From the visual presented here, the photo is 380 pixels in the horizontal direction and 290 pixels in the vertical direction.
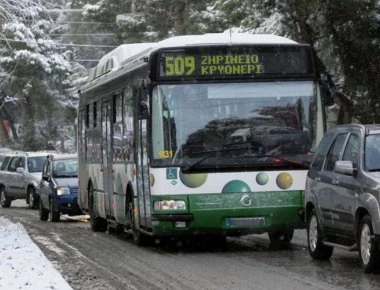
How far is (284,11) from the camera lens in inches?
944

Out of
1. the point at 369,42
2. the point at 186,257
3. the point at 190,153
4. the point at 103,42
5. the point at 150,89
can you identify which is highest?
the point at 103,42

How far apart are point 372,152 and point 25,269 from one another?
15.1 ft

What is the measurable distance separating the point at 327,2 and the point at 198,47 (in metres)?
9.84

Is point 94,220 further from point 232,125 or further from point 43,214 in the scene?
point 232,125

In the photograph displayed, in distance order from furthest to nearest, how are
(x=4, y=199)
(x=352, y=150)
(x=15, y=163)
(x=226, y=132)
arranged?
(x=4, y=199) < (x=15, y=163) < (x=226, y=132) < (x=352, y=150)

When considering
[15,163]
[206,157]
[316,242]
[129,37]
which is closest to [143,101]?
[206,157]

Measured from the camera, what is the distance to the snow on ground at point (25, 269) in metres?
10.1

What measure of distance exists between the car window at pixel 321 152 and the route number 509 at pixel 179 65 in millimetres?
2413

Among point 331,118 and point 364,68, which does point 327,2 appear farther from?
point 331,118

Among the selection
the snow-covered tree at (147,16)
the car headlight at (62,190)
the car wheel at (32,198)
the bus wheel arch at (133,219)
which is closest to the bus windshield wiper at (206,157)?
the bus wheel arch at (133,219)

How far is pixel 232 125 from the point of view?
45.8ft

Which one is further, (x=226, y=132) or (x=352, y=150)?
(x=226, y=132)

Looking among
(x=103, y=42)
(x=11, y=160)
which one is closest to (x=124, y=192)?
(x=11, y=160)

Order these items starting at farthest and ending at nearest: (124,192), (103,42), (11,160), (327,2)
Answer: (103,42)
(11,160)
(327,2)
(124,192)
